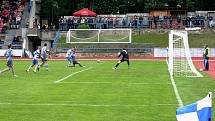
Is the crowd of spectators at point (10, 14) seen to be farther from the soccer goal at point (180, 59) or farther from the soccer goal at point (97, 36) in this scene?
the soccer goal at point (180, 59)

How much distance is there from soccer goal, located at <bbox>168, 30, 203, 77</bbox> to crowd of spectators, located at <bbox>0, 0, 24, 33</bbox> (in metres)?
30.9

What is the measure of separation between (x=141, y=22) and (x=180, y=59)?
26972 millimetres

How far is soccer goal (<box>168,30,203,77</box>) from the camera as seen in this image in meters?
29.7

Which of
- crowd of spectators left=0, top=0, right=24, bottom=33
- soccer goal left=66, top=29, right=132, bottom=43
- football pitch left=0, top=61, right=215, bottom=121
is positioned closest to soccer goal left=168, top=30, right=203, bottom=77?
football pitch left=0, top=61, right=215, bottom=121

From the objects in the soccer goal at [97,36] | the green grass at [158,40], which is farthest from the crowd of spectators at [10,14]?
the soccer goal at [97,36]

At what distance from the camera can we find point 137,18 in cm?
6275

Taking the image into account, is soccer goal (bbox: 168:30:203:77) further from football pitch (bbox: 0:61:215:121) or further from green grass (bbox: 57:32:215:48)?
green grass (bbox: 57:32:215:48)

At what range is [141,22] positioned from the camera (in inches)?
2461

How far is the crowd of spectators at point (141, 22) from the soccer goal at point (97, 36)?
5.22 metres

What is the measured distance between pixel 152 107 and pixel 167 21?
47.7 m

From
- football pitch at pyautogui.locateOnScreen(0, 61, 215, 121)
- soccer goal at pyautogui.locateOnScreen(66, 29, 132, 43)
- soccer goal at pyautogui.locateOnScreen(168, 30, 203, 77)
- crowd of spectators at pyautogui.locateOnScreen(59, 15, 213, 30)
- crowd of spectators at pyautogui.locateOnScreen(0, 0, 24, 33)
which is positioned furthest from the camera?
crowd of spectators at pyautogui.locateOnScreen(0, 0, 24, 33)

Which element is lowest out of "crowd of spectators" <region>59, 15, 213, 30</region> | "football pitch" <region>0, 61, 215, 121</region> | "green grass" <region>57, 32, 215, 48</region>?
"football pitch" <region>0, 61, 215, 121</region>

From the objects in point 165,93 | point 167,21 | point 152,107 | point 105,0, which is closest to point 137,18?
point 167,21

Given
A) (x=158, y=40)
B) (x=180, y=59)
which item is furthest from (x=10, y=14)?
(x=180, y=59)
